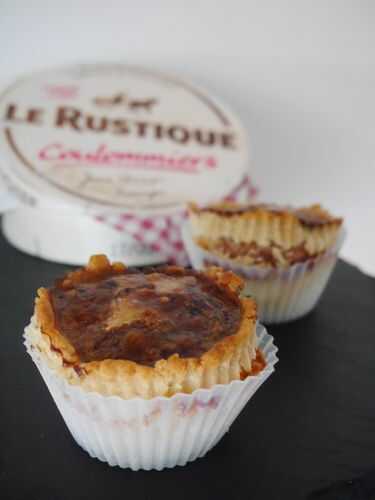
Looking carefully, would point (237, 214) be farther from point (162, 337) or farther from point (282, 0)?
point (282, 0)

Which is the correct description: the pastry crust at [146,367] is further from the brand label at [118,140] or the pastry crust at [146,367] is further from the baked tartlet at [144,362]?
the brand label at [118,140]

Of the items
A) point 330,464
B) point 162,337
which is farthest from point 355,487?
point 162,337


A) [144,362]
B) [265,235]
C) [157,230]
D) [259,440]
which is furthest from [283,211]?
[144,362]

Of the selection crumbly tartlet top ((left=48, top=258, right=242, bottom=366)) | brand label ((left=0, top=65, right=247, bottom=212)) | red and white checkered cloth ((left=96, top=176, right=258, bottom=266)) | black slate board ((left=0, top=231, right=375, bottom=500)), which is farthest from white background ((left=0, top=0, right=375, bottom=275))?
crumbly tartlet top ((left=48, top=258, right=242, bottom=366))

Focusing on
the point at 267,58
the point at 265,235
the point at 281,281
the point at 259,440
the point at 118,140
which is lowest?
the point at 259,440

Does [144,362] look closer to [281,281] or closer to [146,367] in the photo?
[146,367]

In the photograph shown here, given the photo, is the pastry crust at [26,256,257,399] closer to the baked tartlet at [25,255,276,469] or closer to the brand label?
the baked tartlet at [25,255,276,469]

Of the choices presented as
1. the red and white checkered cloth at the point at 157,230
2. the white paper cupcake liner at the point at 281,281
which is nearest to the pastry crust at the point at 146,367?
the white paper cupcake liner at the point at 281,281
